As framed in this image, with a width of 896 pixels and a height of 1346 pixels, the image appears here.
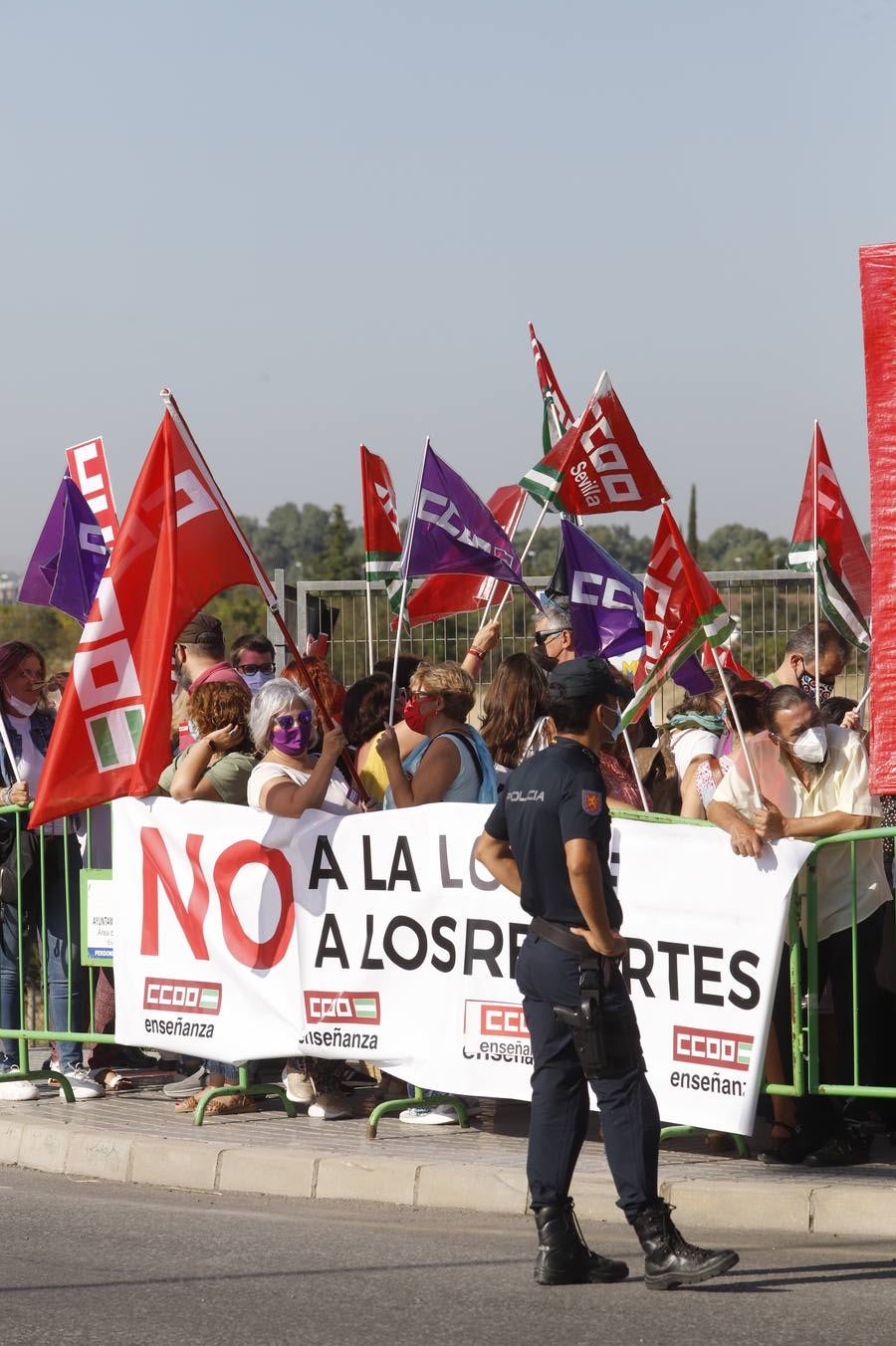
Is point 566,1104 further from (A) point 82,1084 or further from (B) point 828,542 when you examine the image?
(B) point 828,542

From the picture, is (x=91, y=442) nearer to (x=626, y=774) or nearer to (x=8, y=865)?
(x=8, y=865)

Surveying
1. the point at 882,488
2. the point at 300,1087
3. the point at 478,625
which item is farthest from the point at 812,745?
the point at 478,625

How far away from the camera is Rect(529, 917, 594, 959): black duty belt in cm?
590

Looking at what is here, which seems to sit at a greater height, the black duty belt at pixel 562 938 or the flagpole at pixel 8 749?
the flagpole at pixel 8 749

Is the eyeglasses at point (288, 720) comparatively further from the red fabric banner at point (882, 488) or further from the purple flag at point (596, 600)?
→ the red fabric banner at point (882, 488)

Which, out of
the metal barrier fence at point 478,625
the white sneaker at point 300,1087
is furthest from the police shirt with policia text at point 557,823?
the metal barrier fence at point 478,625

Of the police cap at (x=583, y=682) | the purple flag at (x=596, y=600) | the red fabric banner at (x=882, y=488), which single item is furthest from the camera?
the purple flag at (x=596, y=600)

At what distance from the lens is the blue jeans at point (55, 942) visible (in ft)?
29.5

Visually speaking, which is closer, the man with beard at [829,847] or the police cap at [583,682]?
the police cap at [583,682]

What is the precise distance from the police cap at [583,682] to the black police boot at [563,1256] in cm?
165

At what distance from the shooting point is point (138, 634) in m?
8.17

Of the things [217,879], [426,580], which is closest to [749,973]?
[217,879]

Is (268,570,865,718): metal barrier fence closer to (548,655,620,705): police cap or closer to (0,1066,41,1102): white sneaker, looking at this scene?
(0,1066,41,1102): white sneaker

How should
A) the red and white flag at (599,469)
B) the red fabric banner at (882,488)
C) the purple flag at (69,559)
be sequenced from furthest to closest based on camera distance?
the purple flag at (69,559)
the red and white flag at (599,469)
the red fabric banner at (882,488)
